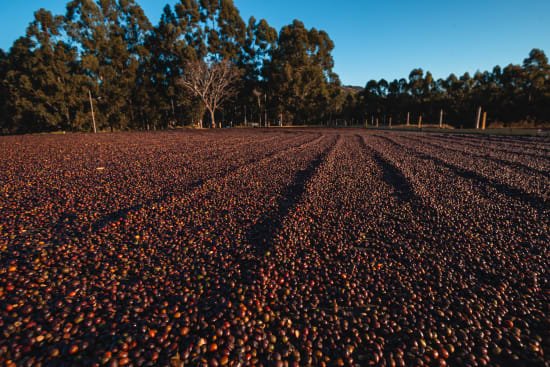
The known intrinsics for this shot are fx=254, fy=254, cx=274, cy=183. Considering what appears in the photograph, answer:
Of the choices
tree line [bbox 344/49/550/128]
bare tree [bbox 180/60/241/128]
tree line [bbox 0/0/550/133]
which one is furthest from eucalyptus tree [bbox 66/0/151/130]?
tree line [bbox 344/49/550/128]

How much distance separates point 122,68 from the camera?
5419cm

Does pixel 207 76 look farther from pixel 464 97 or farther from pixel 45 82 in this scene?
pixel 464 97

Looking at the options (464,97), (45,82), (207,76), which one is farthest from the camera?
(464,97)

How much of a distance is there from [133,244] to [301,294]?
3.45 m

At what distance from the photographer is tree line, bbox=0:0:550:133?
46.8m

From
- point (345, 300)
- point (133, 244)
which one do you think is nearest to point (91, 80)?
point (133, 244)

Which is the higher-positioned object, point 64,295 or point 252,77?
point 252,77

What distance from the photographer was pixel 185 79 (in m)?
52.5

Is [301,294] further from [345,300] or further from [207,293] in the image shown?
[207,293]

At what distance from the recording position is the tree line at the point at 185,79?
153ft

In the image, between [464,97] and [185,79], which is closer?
[185,79]

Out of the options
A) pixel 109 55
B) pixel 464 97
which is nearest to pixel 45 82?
pixel 109 55

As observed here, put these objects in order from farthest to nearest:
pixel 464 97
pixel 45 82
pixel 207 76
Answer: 1. pixel 464 97
2. pixel 207 76
3. pixel 45 82

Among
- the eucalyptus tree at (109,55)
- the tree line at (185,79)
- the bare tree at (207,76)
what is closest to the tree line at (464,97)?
the tree line at (185,79)
